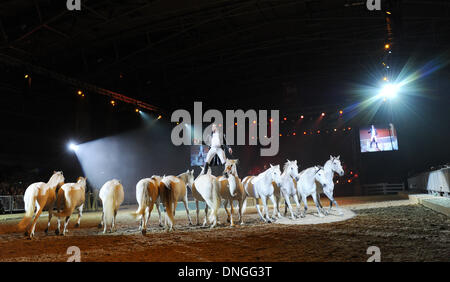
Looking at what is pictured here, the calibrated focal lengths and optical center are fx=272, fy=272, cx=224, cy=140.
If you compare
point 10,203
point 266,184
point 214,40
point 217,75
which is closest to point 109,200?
point 266,184

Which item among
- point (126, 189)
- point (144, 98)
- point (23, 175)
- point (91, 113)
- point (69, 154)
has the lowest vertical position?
point (126, 189)

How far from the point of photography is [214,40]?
13.8 m

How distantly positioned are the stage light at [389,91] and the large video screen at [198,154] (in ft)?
39.9

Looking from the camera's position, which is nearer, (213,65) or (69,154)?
(213,65)

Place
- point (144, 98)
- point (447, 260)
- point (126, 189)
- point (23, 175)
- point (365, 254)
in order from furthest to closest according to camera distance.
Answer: point (126, 189)
point (144, 98)
point (23, 175)
point (365, 254)
point (447, 260)

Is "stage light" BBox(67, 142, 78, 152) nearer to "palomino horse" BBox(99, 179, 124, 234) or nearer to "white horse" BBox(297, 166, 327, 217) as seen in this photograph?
"palomino horse" BBox(99, 179, 124, 234)

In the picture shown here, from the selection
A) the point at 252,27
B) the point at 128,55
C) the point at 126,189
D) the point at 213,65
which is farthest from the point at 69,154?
the point at 252,27

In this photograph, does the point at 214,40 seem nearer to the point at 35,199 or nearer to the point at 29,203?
the point at 35,199

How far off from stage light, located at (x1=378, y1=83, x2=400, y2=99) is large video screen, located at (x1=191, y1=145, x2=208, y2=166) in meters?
12.2

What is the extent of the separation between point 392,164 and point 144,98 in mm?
17662

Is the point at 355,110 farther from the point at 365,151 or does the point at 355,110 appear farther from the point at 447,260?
the point at 447,260

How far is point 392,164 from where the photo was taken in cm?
1848

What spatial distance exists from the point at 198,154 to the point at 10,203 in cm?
1127

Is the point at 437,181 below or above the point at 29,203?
above
